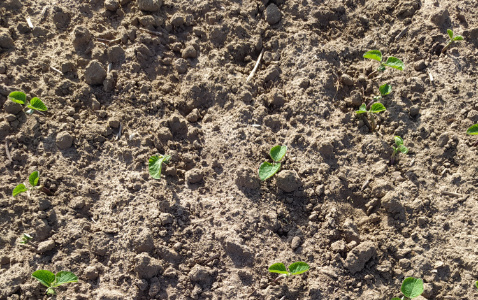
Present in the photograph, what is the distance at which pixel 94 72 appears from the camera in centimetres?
256

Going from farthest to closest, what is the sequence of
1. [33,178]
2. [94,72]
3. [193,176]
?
[94,72], [193,176], [33,178]

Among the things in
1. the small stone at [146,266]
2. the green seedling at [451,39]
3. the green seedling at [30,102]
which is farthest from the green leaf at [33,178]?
the green seedling at [451,39]

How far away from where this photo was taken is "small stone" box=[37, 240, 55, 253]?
2105 mm

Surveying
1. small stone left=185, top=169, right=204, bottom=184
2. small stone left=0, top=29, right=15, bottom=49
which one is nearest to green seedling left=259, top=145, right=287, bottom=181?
small stone left=185, top=169, right=204, bottom=184

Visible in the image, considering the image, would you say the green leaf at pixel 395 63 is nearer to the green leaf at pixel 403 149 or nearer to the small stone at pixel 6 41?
the green leaf at pixel 403 149

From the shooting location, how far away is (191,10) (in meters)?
2.85

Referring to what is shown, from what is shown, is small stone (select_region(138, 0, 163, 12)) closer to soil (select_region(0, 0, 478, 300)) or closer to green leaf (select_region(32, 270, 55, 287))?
soil (select_region(0, 0, 478, 300))

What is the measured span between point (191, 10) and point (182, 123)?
0.85m

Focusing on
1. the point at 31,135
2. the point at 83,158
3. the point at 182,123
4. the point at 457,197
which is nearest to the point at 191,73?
the point at 182,123

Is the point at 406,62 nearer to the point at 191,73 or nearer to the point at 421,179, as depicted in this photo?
the point at 421,179

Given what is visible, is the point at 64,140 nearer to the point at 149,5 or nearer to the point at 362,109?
the point at 149,5

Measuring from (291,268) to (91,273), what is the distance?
0.96 m

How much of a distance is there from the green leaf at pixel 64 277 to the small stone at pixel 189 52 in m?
1.43

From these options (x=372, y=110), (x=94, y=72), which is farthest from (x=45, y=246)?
(x=372, y=110)
